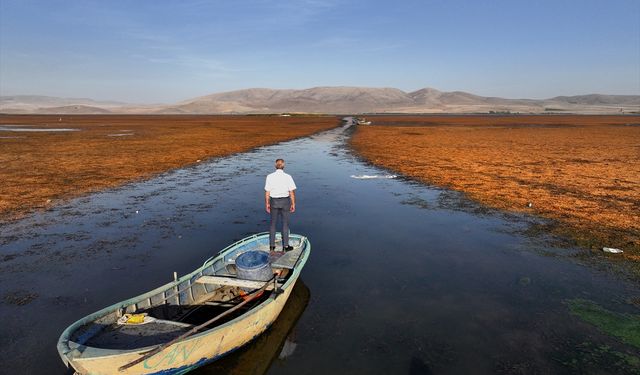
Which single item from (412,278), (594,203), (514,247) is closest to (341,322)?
(412,278)

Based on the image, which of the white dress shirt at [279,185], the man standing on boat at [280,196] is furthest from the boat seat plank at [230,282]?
the white dress shirt at [279,185]

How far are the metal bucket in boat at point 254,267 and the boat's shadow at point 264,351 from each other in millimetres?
1060

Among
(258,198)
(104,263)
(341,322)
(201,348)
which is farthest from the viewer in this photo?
(258,198)

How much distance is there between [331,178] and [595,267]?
16080mm

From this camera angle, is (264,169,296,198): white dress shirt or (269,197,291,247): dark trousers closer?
(264,169,296,198): white dress shirt

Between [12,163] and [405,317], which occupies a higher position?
[12,163]

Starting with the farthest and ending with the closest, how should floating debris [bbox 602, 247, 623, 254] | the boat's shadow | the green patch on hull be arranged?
floating debris [bbox 602, 247, 623, 254] → the green patch on hull → the boat's shadow

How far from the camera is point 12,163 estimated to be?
2881 centimetres

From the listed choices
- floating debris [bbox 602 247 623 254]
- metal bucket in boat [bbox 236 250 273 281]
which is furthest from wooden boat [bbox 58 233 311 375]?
floating debris [bbox 602 247 623 254]

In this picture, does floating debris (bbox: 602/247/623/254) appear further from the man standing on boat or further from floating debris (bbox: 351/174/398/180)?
floating debris (bbox: 351/174/398/180)

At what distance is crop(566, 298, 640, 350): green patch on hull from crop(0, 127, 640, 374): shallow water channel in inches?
10.7

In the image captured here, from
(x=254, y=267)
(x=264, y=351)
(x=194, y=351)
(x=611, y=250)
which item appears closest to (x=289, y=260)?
(x=254, y=267)

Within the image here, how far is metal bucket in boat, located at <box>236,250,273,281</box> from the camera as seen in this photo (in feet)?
28.1

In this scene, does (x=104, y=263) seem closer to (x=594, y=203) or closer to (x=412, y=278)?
(x=412, y=278)
